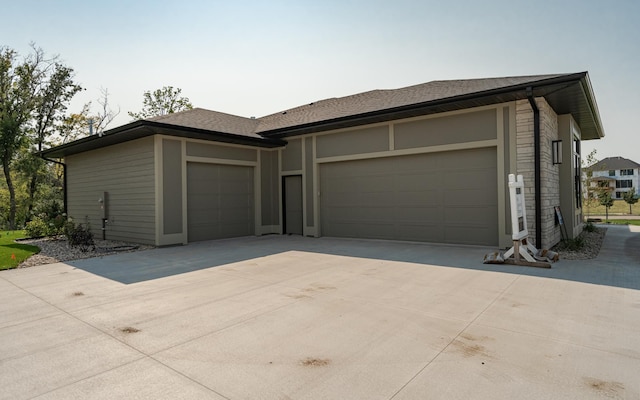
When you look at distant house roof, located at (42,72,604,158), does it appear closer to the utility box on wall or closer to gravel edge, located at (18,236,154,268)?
the utility box on wall

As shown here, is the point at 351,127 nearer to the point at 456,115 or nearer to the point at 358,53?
the point at 358,53

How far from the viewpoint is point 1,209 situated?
2481cm

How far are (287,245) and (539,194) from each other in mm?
5877

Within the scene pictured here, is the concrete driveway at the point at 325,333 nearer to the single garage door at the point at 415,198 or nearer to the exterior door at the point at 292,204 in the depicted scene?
the single garage door at the point at 415,198

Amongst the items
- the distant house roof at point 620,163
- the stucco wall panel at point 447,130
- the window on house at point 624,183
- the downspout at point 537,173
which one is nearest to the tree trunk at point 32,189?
the stucco wall panel at point 447,130

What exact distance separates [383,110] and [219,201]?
5454mm

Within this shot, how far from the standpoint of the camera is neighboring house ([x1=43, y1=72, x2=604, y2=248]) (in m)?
7.61

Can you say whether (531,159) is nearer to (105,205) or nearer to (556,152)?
(556,152)

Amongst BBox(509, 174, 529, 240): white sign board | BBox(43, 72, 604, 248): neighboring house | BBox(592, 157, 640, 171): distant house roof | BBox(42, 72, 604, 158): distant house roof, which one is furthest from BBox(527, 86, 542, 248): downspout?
BBox(592, 157, 640, 171): distant house roof

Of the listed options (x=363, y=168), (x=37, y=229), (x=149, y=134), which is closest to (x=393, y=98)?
(x=363, y=168)

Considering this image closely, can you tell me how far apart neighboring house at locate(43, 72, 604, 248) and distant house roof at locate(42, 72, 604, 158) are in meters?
0.05

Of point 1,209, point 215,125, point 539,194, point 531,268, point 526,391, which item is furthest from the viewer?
point 1,209

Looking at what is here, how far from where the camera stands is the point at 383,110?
8.55 metres

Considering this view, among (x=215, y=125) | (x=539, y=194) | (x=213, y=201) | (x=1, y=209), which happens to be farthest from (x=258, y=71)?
(x=1, y=209)
